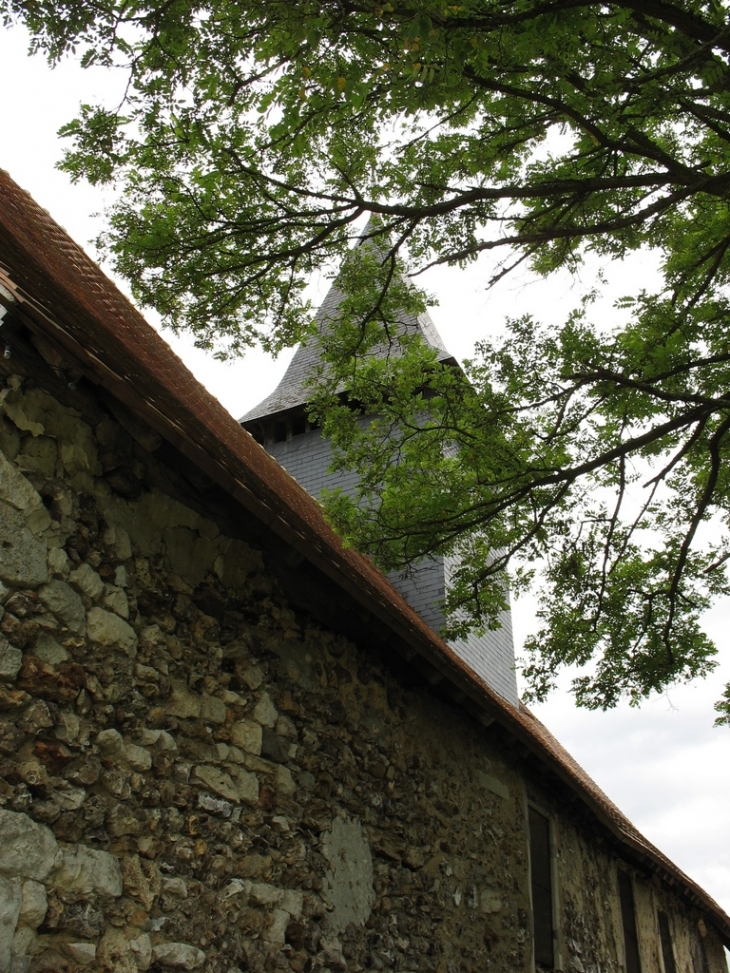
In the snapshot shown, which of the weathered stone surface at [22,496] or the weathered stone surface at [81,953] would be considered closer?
the weathered stone surface at [81,953]

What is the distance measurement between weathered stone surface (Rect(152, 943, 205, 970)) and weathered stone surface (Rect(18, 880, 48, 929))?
634 mm

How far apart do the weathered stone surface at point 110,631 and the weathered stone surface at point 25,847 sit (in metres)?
0.85

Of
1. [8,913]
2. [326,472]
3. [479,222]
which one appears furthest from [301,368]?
[8,913]

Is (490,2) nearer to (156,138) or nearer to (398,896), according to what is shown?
(156,138)

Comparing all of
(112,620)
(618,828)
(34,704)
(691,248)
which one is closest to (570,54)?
(691,248)

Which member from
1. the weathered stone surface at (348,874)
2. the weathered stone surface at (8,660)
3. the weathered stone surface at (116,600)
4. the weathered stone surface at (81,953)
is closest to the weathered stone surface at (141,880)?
the weathered stone surface at (81,953)

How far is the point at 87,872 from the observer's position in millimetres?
3557

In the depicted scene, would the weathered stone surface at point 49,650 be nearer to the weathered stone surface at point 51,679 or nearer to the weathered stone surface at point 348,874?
the weathered stone surface at point 51,679

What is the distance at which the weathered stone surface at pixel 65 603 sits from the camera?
3.80 meters

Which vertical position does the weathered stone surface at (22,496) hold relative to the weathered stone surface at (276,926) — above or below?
above

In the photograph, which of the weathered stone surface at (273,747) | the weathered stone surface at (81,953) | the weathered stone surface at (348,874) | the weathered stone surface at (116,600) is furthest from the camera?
the weathered stone surface at (348,874)

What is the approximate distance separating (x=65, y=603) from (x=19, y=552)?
32cm

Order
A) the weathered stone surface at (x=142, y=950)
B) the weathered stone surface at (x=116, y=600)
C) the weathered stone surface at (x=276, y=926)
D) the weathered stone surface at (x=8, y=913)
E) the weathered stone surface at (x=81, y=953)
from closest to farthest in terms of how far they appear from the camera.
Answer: the weathered stone surface at (x=8, y=913) < the weathered stone surface at (x=81, y=953) < the weathered stone surface at (x=142, y=950) < the weathered stone surface at (x=116, y=600) < the weathered stone surface at (x=276, y=926)

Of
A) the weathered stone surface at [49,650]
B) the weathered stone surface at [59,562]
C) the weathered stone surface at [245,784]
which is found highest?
the weathered stone surface at [59,562]
